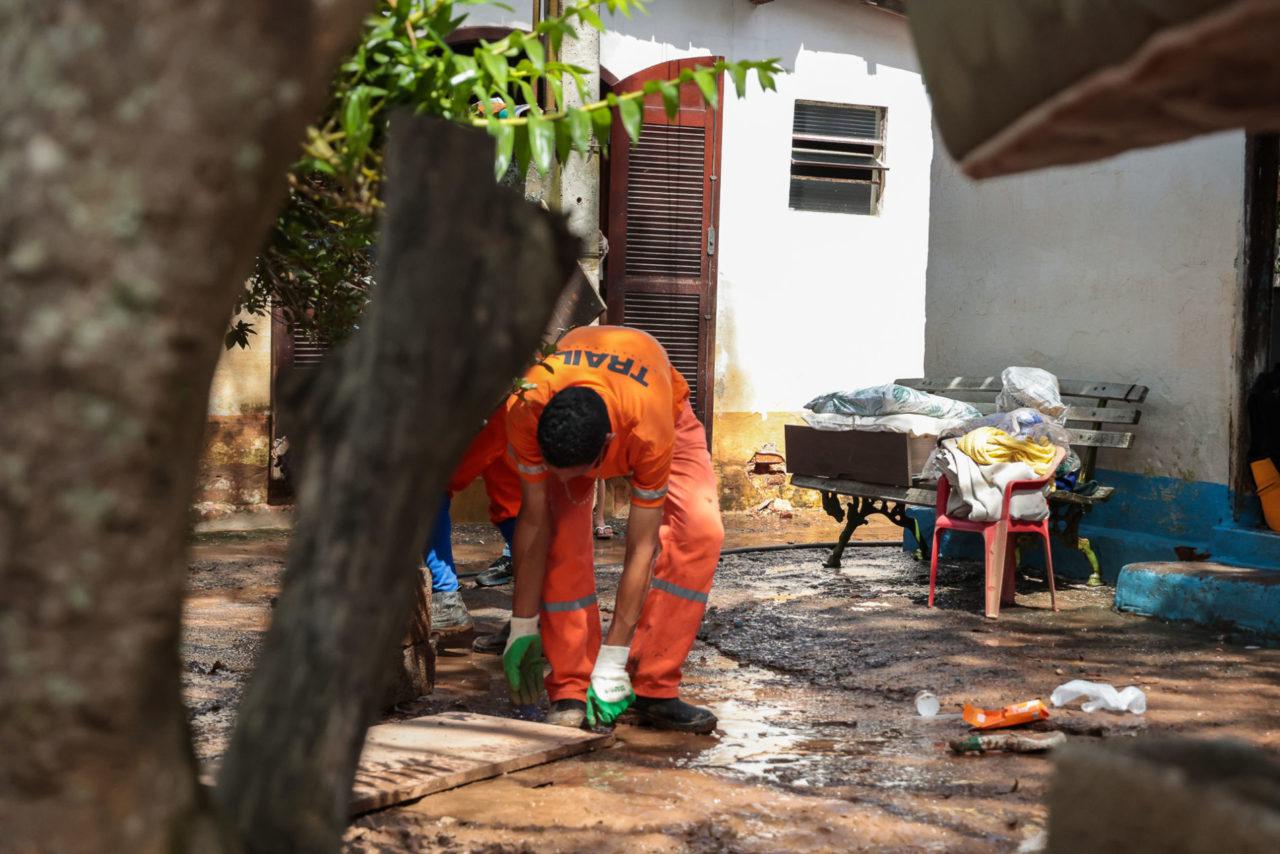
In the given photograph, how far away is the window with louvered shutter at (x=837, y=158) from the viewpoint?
10969mm

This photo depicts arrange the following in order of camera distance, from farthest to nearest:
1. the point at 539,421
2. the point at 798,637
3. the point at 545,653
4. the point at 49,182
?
the point at 798,637 → the point at 545,653 → the point at 539,421 → the point at 49,182

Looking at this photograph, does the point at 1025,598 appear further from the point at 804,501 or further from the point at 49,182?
the point at 49,182

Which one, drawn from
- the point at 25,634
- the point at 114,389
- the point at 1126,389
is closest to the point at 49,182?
the point at 114,389

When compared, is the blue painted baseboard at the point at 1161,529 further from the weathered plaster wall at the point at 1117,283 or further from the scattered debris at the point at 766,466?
the scattered debris at the point at 766,466

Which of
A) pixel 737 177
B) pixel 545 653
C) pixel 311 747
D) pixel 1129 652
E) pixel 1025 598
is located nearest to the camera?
pixel 311 747

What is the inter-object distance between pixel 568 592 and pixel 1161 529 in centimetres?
410

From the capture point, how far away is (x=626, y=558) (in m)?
4.50

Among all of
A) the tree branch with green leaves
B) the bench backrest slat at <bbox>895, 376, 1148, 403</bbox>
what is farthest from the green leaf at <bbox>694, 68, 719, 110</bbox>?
the bench backrest slat at <bbox>895, 376, 1148, 403</bbox>

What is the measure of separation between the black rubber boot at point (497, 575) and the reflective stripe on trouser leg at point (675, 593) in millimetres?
2822

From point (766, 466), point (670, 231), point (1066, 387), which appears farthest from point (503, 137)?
point (766, 466)

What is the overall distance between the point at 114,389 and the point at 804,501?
33.7 ft

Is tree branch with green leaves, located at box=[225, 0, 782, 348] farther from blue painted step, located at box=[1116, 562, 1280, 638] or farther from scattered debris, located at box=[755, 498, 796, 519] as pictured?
scattered debris, located at box=[755, 498, 796, 519]

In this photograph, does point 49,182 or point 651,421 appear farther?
point 651,421

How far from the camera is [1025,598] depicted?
7.11 meters
